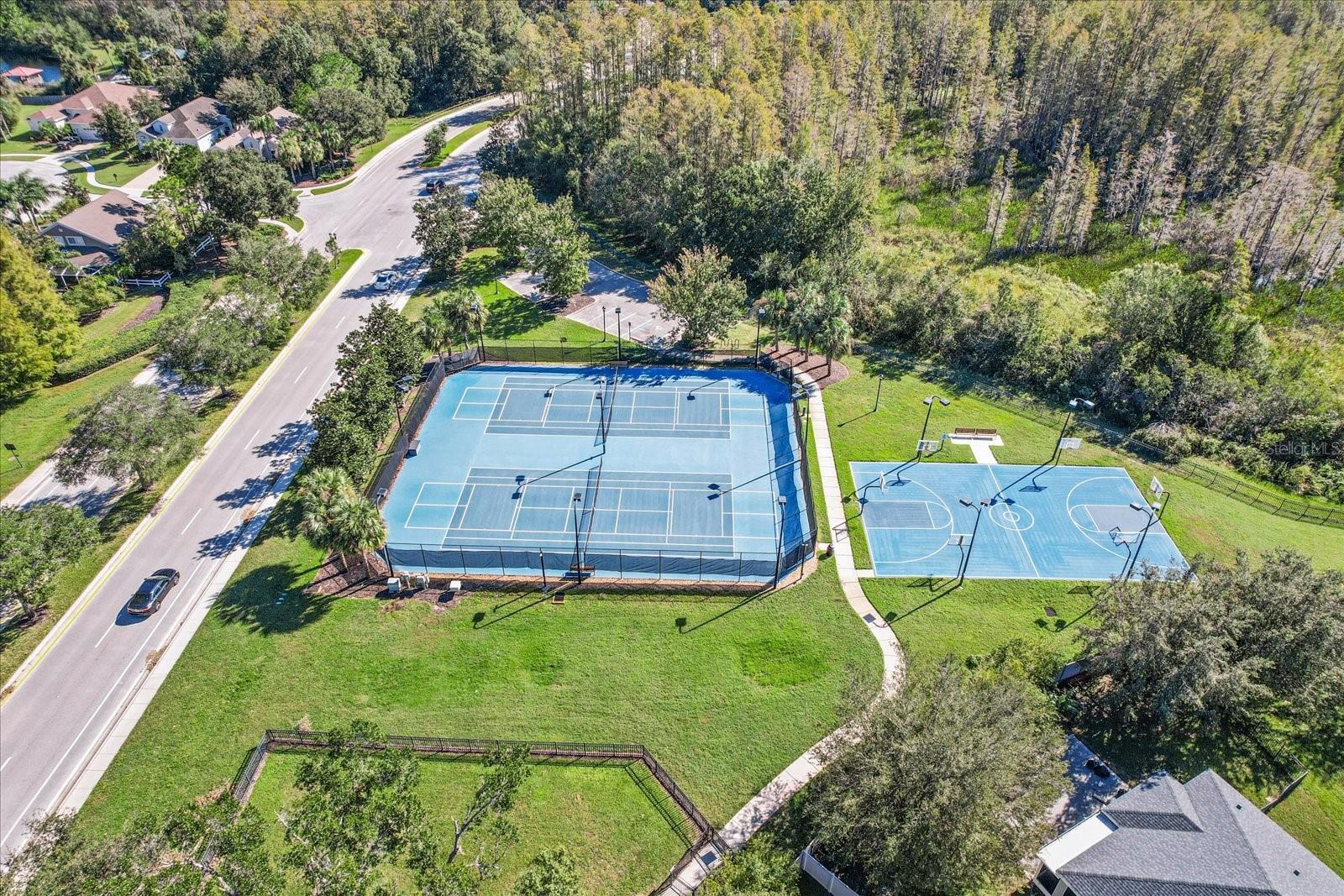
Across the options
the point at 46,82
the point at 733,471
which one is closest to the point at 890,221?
the point at 733,471

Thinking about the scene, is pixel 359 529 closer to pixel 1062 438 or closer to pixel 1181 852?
pixel 1181 852

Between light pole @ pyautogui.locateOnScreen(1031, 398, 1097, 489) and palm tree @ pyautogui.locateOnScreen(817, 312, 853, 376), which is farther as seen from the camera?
palm tree @ pyautogui.locateOnScreen(817, 312, 853, 376)

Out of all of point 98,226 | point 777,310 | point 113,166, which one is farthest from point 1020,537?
point 113,166

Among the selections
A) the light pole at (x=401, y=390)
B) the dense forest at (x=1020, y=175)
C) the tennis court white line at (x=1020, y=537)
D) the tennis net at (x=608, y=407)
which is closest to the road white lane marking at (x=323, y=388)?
the light pole at (x=401, y=390)

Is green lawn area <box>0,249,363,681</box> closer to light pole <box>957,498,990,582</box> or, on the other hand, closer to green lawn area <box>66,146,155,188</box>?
green lawn area <box>66,146,155,188</box>

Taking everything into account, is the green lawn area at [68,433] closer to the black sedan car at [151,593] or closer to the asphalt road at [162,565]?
the asphalt road at [162,565]

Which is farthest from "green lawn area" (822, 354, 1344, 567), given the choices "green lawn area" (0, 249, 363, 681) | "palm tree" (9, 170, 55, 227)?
"palm tree" (9, 170, 55, 227)
